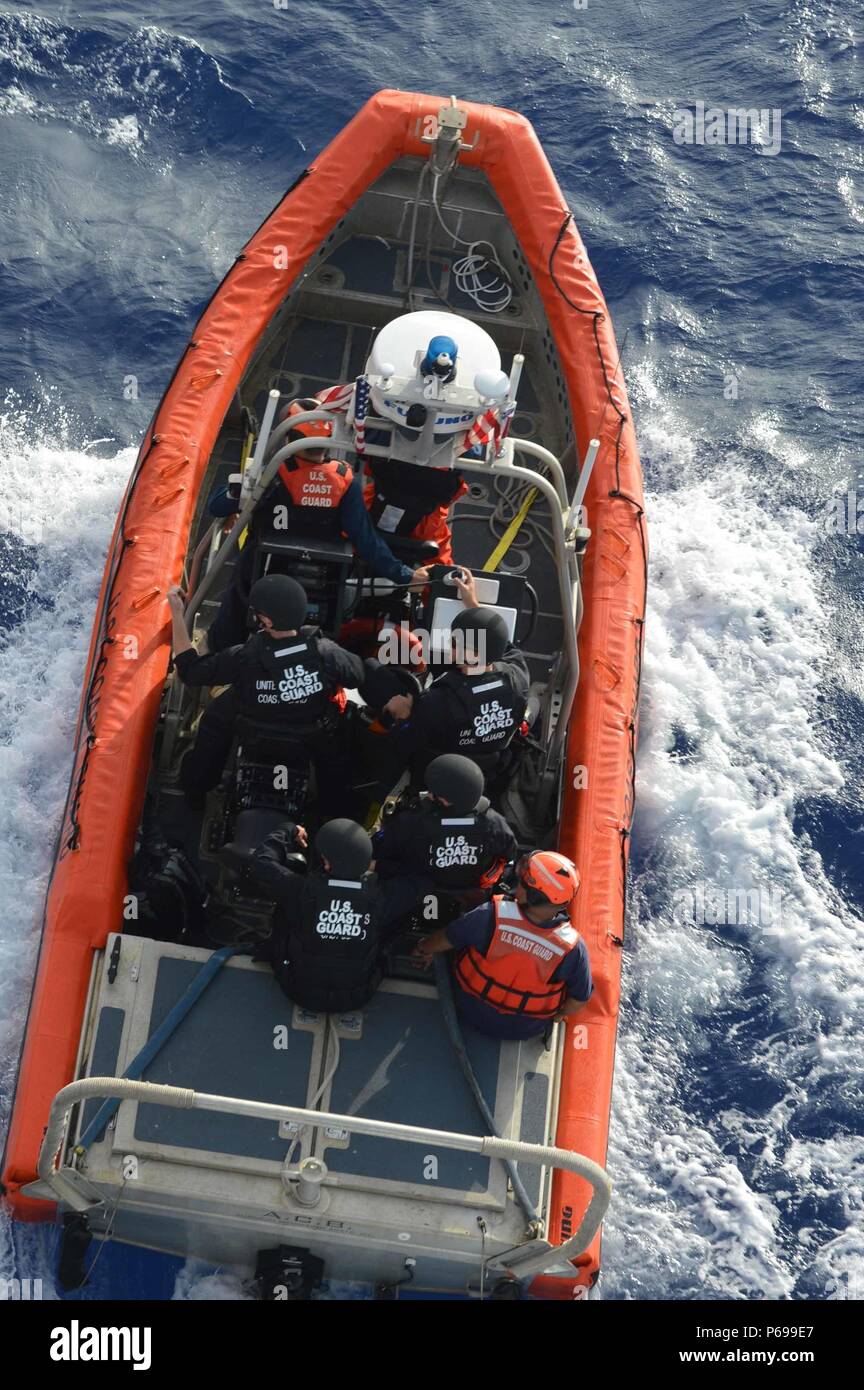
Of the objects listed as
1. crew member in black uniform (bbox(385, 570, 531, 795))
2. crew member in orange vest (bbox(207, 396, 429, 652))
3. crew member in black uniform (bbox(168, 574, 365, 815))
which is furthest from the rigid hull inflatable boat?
crew member in black uniform (bbox(385, 570, 531, 795))

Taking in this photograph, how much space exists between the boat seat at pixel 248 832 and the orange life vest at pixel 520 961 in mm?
1016

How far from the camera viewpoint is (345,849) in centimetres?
533

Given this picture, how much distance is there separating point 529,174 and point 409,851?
16.3ft

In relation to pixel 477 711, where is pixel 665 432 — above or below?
above

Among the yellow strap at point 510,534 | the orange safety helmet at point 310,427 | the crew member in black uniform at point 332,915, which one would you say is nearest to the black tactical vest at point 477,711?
the crew member in black uniform at point 332,915

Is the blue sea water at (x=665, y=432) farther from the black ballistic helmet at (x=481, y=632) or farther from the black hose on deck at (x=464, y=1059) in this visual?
the black ballistic helmet at (x=481, y=632)

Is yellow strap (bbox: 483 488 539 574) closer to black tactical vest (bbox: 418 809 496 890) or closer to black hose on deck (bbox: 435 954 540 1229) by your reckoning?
black tactical vest (bbox: 418 809 496 890)

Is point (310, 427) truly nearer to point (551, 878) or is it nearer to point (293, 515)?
point (293, 515)

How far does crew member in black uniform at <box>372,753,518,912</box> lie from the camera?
5699 millimetres

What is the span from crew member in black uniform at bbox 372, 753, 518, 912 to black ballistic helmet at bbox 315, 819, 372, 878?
449mm

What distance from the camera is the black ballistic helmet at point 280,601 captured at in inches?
237

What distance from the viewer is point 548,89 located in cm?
1241

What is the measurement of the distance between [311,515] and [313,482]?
0.51 ft

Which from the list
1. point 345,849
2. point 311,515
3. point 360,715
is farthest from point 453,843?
point 311,515
